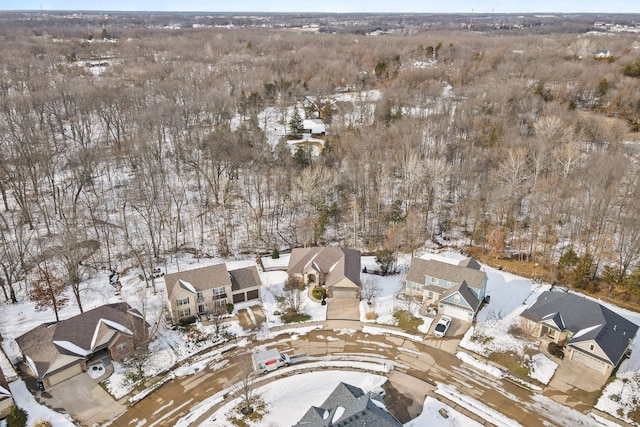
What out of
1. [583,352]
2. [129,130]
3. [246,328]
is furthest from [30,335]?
[129,130]

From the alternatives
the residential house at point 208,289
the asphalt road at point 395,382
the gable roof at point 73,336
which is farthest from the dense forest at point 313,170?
the asphalt road at point 395,382

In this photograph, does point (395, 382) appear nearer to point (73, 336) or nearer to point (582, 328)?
point (582, 328)

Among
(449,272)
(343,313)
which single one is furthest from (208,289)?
(449,272)

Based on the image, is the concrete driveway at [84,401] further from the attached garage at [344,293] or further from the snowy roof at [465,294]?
the snowy roof at [465,294]

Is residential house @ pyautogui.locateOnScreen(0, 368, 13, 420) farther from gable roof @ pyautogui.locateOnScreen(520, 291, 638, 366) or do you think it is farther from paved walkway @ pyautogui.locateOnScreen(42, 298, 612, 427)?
gable roof @ pyautogui.locateOnScreen(520, 291, 638, 366)

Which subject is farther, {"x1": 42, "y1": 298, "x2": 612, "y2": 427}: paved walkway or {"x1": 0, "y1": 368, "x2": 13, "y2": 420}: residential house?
{"x1": 42, "y1": 298, "x2": 612, "y2": 427}: paved walkway

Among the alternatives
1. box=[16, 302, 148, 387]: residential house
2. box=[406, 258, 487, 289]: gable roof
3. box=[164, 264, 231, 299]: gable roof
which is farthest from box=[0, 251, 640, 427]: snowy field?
box=[406, 258, 487, 289]: gable roof
